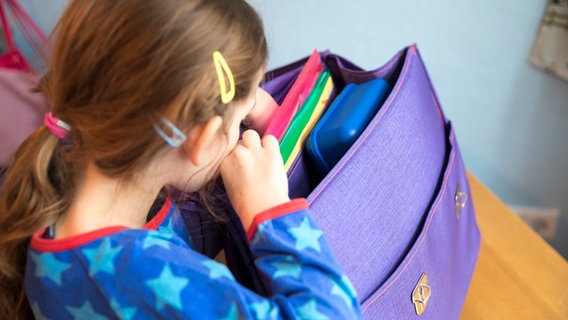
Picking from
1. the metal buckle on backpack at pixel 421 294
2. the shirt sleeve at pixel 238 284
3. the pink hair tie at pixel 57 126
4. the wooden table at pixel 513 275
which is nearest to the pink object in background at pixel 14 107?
the pink hair tie at pixel 57 126

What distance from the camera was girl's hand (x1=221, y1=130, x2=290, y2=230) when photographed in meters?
0.53

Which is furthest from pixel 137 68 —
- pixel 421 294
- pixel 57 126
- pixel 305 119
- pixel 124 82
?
pixel 421 294

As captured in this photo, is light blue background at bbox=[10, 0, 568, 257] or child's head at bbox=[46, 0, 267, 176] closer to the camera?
child's head at bbox=[46, 0, 267, 176]

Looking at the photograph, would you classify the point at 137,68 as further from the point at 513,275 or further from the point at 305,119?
the point at 513,275

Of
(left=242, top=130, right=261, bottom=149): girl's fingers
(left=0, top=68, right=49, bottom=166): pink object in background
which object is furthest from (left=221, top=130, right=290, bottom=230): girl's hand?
(left=0, top=68, right=49, bottom=166): pink object in background

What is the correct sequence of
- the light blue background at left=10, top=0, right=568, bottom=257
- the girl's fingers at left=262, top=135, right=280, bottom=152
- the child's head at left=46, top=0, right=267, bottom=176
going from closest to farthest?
the child's head at left=46, top=0, right=267, bottom=176, the girl's fingers at left=262, top=135, right=280, bottom=152, the light blue background at left=10, top=0, right=568, bottom=257

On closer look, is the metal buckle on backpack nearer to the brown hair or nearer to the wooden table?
the wooden table

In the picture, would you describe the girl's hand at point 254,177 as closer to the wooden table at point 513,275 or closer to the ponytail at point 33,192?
the ponytail at point 33,192

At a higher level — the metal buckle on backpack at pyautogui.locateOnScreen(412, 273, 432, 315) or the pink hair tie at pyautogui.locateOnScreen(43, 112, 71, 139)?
the pink hair tie at pyautogui.locateOnScreen(43, 112, 71, 139)

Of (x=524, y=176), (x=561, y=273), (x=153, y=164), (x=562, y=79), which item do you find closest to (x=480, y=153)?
(x=524, y=176)

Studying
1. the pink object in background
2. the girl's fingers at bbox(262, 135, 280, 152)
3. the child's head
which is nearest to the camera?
the child's head

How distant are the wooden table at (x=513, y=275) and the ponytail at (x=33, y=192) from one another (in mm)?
590

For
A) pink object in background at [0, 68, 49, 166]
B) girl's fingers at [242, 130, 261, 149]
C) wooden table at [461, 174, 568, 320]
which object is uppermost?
girl's fingers at [242, 130, 261, 149]

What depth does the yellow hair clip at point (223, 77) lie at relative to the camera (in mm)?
465
